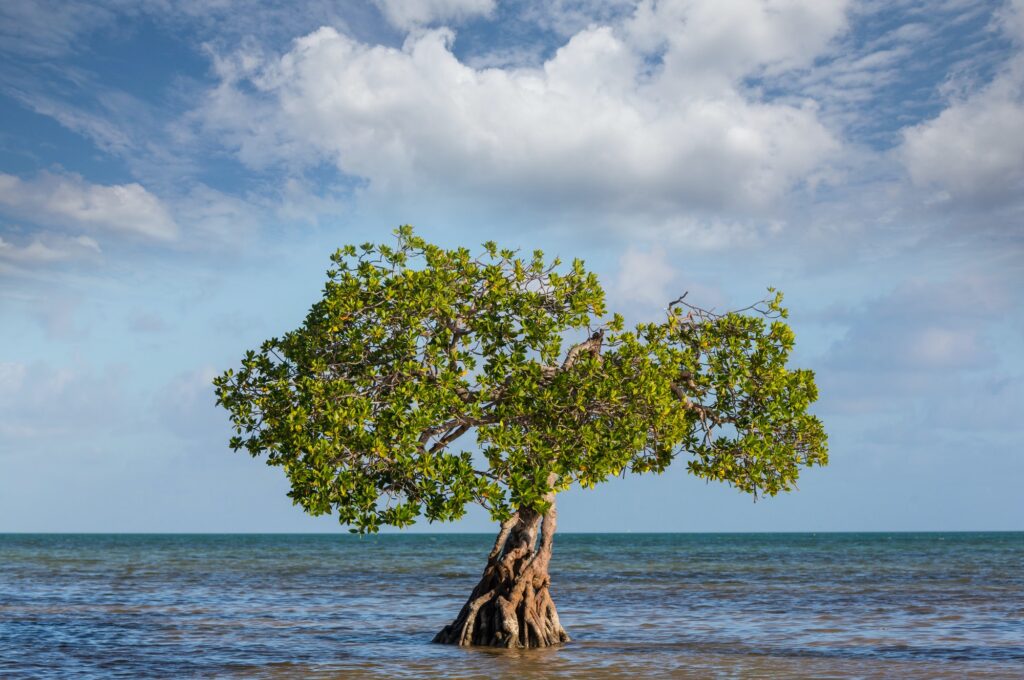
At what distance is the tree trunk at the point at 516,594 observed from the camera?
72.3ft

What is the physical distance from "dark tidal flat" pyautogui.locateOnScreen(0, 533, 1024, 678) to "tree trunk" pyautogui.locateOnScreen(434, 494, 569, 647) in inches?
21.8

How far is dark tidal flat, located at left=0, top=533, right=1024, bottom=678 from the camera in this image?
67.1 ft

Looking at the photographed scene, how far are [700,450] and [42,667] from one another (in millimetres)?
14270

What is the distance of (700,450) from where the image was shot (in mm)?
21609

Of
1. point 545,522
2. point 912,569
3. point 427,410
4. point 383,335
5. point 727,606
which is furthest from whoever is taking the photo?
point 912,569

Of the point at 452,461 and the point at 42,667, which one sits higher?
the point at 452,461

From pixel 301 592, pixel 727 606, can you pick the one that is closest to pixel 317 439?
pixel 727 606

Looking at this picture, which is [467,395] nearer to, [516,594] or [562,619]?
[516,594]

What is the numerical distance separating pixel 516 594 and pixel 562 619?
8897mm

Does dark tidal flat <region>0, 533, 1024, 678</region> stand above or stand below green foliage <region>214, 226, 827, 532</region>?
below

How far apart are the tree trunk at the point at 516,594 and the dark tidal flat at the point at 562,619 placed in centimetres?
55

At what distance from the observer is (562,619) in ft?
100

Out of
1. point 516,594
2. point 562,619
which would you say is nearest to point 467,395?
point 516,594

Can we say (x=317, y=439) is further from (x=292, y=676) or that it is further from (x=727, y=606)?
(x=727, y=606)
